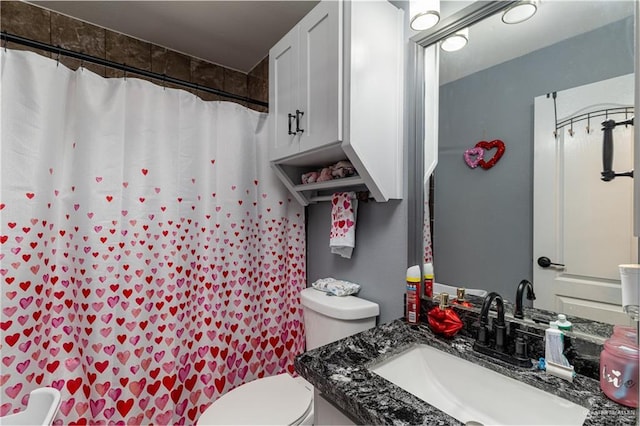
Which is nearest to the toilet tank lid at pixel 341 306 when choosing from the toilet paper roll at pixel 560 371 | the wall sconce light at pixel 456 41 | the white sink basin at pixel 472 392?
the white sink basin at pixel 472 392

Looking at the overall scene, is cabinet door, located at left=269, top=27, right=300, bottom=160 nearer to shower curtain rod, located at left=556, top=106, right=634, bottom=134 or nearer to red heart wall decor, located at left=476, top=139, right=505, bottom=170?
red heart wall decor, located at left=476, top=139, right=505, bottom=170

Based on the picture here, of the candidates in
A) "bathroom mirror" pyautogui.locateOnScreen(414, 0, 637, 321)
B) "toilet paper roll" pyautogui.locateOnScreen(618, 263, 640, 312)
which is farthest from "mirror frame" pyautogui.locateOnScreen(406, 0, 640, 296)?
"toilet paper roll" pyautogui.locateOnScreen(618, 263, 640, 312)

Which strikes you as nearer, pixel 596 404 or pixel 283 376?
pixel 596 404

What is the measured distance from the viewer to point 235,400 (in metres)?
1.24

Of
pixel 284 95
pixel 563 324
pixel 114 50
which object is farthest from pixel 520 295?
pixel 114 50

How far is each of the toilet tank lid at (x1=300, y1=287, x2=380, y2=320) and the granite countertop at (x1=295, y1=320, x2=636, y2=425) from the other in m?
0.22

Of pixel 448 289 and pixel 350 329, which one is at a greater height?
pixel 448 289

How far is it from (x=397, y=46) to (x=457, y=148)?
1.68 feet

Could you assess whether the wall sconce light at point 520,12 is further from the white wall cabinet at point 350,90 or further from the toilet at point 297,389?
the toilet at point 297,389

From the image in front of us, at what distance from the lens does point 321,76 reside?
1185mm

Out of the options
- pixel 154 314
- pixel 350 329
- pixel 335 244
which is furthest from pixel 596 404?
pixel 154 314

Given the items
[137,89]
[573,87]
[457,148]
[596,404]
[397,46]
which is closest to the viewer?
[596,404]

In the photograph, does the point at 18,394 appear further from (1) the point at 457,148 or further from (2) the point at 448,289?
(1) the point at 457,148

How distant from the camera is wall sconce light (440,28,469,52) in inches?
42.1
